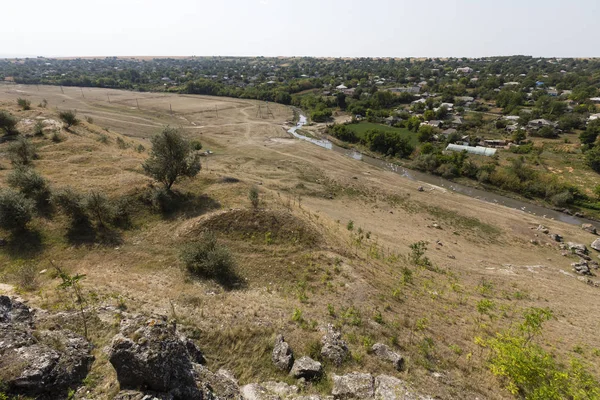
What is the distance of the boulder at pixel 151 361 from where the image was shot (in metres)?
9.35

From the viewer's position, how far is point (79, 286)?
1638cm

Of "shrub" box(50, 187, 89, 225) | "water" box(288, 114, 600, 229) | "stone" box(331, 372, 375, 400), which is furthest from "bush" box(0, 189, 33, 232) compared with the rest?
"water" box(288, 114, 600, 229)

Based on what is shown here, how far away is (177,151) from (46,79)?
9582 inches

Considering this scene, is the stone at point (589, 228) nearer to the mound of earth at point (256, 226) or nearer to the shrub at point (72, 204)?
the mound of earth at point (256, 226)

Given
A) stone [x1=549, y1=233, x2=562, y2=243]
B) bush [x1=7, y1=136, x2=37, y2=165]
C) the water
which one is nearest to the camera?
bush [x1=7, y1=136, x2=37, y2=165]

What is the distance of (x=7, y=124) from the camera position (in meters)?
45.0

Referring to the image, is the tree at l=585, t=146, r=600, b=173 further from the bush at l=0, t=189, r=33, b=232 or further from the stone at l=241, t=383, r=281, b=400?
the bush at l=0, t=189, r=33, b=232

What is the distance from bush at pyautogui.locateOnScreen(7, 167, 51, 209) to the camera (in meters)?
26.7

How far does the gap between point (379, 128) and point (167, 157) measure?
80.0 meters

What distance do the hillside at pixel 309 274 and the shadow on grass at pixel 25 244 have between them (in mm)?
127

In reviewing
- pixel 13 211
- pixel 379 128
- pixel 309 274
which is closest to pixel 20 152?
pixel 13 211

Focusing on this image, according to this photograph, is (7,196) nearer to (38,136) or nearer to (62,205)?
(62,205)

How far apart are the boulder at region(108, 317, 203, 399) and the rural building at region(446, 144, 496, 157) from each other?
81.0 metres

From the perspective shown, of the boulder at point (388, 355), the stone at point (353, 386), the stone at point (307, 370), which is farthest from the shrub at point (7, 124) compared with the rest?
the boulder at point (388, 355)
